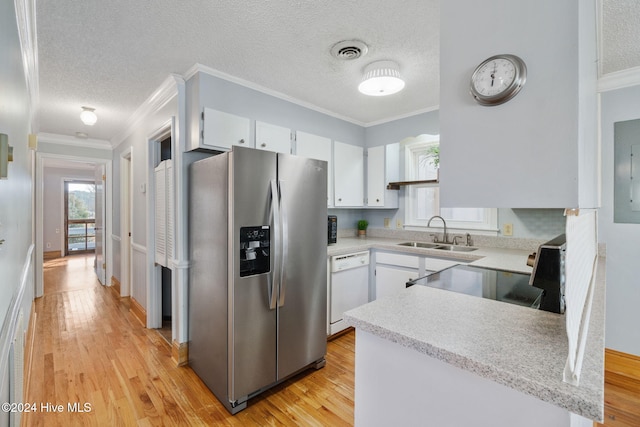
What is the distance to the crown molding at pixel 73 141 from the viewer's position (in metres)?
4.14

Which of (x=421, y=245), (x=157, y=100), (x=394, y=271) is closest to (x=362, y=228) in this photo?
(x=421, y=245)

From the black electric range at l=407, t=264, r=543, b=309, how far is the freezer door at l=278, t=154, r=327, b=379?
904 mm

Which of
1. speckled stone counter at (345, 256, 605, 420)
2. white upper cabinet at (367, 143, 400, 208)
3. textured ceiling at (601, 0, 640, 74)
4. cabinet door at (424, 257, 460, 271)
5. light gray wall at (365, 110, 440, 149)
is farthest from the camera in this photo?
white upper cabinet at (367, 143, 400, 208)

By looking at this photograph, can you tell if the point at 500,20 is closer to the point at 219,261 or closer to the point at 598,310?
the point at 598,310

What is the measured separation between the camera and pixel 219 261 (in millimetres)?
1897

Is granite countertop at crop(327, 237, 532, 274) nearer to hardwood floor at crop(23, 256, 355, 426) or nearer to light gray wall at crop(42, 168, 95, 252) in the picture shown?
hardwood floor at crop(23, 256, 355, 426)

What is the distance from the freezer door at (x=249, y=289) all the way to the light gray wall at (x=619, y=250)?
273 cm

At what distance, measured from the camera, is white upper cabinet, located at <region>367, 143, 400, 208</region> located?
3463mm

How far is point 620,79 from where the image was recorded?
7.63ft

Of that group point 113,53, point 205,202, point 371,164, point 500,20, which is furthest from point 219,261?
point 371,164

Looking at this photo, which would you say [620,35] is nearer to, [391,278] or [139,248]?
[391,278]

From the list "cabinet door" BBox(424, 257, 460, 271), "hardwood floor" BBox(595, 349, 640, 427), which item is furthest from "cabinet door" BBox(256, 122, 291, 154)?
"hardwood floor" BBox(595, 349, 640, 427)

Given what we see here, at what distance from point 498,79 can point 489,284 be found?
991mm

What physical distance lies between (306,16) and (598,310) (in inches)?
76.0
